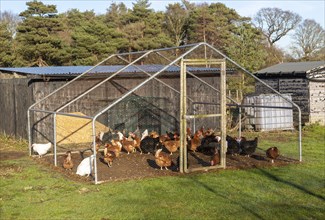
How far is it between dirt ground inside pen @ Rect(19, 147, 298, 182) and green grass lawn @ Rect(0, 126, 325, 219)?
1.24 ft

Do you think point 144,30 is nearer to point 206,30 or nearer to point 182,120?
point 206,30

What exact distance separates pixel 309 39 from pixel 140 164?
42919mm

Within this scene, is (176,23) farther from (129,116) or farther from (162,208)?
(162,208)

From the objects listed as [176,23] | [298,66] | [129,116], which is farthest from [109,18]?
[129,116]

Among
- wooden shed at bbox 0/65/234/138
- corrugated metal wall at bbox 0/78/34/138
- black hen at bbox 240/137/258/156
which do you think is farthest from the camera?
corrugated metal wall at bbox 0/78/34/138

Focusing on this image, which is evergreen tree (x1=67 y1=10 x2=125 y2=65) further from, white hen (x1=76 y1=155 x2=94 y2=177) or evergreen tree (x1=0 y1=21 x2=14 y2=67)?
white hen (x1=76 y1=155 x2=94 y2=177)

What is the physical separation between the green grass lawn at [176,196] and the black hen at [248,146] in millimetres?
1253

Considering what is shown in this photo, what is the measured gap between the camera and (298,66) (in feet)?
75.7

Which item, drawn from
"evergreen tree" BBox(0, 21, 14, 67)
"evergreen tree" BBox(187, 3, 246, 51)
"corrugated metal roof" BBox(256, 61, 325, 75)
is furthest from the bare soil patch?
"evergreen tree" BBox(187, 3, 246, 51)

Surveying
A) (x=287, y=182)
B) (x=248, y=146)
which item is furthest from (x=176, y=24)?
(x=287, y=182)

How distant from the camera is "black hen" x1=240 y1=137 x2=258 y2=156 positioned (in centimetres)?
1237

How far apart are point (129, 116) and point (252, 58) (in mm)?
17554

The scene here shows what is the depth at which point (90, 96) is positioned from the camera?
16.8 m

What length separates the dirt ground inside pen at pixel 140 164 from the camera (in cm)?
1039
